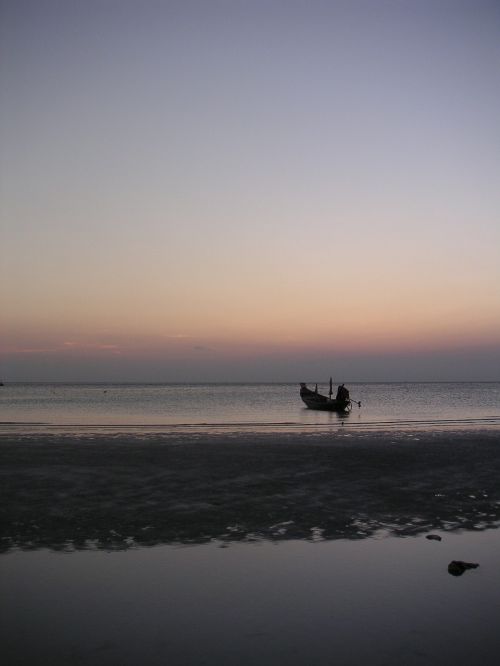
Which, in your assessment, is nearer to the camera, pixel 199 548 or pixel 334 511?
pixel 199 548

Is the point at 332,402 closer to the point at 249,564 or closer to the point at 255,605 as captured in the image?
the point at 249,564

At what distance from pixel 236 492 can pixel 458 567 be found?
7.37 meters

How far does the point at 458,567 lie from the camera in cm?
918

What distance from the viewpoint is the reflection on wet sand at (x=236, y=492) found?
11609 mm

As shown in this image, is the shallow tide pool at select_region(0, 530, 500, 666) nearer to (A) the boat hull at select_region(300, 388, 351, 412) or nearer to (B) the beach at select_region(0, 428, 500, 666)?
(B) the beach at select_region(0, 428, 500, 666)

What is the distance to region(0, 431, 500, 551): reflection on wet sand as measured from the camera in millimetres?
11609

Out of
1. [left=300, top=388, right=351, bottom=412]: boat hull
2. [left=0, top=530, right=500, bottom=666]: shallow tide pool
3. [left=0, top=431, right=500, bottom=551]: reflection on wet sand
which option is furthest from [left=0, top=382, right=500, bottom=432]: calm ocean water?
[left=0, top=530, right=500, bottom=666]: shallow tide pool

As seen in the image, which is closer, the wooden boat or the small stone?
the small stone

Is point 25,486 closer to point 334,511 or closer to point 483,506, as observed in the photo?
point 334,511

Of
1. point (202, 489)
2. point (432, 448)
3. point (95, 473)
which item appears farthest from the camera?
point (432, 448)

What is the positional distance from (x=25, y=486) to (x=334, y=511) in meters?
8.77

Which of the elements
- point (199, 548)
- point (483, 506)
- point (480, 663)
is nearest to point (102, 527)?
point (199, 548)

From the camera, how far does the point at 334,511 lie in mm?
13406

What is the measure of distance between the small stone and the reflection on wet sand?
7.22 feet
